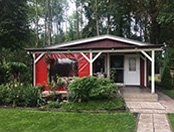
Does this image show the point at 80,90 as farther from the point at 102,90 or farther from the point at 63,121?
the point at 63,121

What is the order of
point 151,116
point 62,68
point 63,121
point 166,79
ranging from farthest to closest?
1. point 166,79
2. point 62,68
3. point 151,116
4. point 63,121

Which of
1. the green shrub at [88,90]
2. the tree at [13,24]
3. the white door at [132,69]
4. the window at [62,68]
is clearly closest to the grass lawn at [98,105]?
the green shrub at [88,90]

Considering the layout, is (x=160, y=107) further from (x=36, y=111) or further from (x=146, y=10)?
(x=146, y=10)

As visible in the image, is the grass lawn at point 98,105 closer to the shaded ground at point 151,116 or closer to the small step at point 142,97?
the shaded ground at point 151,116

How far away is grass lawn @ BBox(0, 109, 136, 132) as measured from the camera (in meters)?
8.98

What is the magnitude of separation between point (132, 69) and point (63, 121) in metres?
10.9

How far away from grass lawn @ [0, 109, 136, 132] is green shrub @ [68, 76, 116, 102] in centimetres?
173

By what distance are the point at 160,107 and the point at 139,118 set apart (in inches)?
108

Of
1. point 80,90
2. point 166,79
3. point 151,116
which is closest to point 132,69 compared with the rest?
point 166,79

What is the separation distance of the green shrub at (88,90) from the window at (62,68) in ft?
15.2

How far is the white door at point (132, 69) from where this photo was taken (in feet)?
65.6

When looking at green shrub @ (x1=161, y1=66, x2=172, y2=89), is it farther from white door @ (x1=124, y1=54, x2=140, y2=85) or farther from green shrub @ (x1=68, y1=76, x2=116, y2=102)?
green shrub @ (x1=68, y1=76, x2=116, y2=102)

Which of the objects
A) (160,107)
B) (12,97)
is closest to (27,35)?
(12,97)

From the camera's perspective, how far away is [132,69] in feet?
65.7
